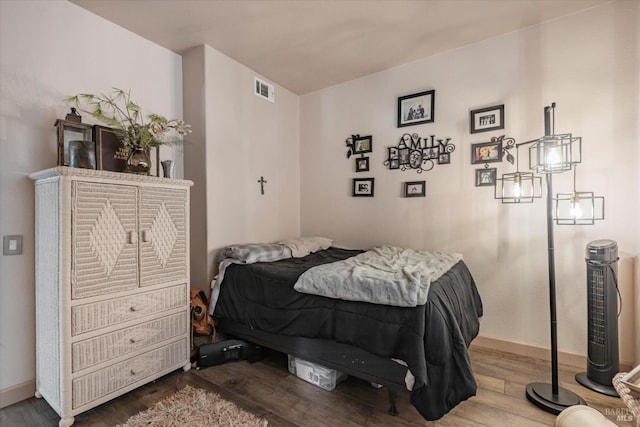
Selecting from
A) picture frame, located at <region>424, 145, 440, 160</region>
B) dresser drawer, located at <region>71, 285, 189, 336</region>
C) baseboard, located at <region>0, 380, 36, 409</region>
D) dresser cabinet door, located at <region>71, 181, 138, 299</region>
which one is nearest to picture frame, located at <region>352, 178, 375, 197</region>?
picture frame, located at <region>424, 145, 440, 160</region>

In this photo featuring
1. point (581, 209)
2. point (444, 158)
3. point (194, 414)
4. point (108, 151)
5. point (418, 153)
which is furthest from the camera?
point (418, 153)

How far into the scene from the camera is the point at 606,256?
198 centimetres

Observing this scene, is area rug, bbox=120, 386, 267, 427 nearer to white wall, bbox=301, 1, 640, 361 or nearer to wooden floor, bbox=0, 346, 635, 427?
wooden floor, bbox=0, 346, 635, 427

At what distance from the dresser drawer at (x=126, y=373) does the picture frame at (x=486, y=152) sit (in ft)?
9.39

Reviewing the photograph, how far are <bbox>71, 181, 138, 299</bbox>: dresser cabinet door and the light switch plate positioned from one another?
0.63 m

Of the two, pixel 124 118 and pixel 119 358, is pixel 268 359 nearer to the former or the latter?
pixel 119 358

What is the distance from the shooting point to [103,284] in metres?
1.79

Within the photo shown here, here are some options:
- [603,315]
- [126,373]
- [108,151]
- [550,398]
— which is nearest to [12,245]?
[108,151]

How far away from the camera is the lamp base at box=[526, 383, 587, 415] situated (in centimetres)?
177

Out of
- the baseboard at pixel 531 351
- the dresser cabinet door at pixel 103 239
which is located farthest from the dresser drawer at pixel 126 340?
the baseboard at pixel 531 351

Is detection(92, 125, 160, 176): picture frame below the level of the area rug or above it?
above

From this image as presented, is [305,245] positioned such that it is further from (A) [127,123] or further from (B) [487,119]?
(B) [487,119]

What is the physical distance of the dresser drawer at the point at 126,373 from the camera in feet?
5.60

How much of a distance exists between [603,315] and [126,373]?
3120 millimetres
